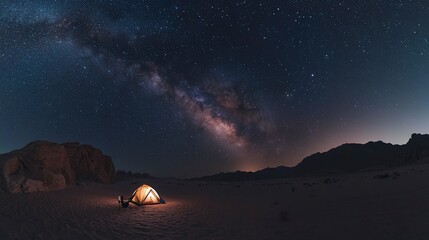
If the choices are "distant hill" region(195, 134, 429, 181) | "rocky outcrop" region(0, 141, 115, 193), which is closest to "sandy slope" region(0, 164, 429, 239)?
"rocky outcrop" region(0, 141, 115, 193)

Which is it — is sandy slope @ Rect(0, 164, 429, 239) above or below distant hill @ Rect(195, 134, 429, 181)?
below

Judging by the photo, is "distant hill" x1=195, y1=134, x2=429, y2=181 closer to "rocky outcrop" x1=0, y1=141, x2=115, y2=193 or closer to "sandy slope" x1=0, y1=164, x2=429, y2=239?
"rocky outcrop" x1=0, y1=141, x2=115, y2=193

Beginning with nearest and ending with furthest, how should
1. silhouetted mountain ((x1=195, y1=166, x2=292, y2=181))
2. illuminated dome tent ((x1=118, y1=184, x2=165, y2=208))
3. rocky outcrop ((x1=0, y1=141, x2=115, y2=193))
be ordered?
illuminated dome tent ((x1=118, y1=184, x2=165, y2=208)), rocky outcrop ((x1=0, y1=141, x2=115, y2=193)), silhouetted mountain ((x1=195, y1=166, x2=292, y2=181))

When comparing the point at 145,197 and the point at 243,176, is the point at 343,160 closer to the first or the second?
the point at 243,176

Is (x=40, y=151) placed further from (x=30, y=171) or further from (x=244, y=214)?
(x=244, y=214)

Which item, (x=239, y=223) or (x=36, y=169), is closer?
(x=239, y=223)

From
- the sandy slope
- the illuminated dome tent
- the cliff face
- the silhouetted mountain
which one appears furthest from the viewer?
the silhouetted mountain

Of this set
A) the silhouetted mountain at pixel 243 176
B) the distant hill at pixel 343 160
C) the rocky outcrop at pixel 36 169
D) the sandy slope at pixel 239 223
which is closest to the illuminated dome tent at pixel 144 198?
the sandy slope at pixel 239 223

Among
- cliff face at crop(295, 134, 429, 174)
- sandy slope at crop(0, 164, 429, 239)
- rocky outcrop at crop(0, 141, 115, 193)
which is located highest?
cliff face at crop(295, 134, 429, 174)

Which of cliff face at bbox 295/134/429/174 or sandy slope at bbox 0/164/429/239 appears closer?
sandy slope at bbox 0/164/429/239

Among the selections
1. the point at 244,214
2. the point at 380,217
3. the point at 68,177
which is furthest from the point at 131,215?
the point at 68,177

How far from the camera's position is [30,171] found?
979 inches

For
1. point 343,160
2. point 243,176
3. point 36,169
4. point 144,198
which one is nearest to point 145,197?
point 144,198

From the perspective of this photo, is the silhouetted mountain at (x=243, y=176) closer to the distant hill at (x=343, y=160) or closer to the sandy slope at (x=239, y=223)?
the distant hill at (x=343, y=160)
